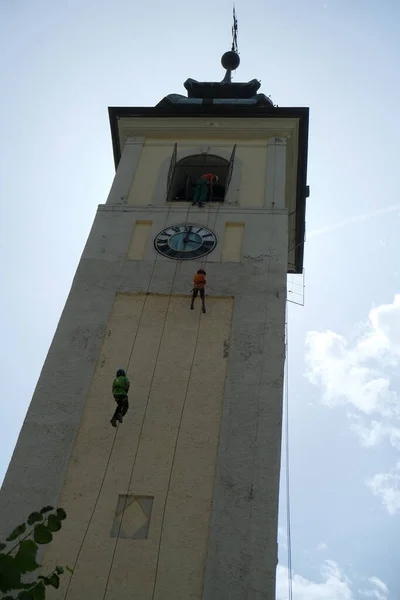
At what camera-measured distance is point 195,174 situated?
56.9 ft

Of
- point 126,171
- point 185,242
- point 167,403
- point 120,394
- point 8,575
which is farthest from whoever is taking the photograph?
Answer: point 126,171

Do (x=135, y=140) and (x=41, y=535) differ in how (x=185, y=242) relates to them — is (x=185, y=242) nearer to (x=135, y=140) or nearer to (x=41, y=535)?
(x=135, y=140)

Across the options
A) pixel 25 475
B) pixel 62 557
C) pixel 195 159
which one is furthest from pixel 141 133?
pixel 62 557

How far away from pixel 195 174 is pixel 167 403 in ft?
27.3

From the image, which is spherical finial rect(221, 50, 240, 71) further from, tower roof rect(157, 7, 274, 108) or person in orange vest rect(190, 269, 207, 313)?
person in orange vest rect(190, 269, 207, 313)

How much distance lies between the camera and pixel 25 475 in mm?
9680

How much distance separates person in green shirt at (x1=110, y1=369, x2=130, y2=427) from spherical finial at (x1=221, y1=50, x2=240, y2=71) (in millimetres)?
18860

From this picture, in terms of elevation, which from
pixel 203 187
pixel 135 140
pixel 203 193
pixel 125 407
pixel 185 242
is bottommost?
pixel 125 407

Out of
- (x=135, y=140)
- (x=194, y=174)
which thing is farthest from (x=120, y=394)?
(x=135, y=140)

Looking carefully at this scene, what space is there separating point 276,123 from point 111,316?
8.15 m

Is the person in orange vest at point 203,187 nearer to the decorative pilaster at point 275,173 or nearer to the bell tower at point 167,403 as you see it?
the bell tower at point 167,403

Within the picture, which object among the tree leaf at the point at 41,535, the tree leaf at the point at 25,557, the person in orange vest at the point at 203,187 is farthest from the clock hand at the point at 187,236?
the tree leaf at the point at 25,557

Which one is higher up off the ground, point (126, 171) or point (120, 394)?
point (126, 171)

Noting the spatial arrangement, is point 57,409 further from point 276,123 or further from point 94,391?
point 276,123
